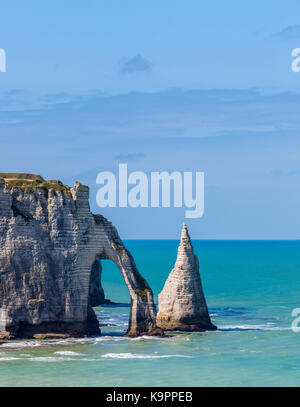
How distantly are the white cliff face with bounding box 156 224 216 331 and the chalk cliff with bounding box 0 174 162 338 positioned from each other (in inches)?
129

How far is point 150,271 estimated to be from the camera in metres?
181

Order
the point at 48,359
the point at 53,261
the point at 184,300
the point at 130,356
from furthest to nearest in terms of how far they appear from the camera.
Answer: the point at 184,300, the point at 53,261, the point at 130,356, the point at 48,359

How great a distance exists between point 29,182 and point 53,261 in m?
6.67

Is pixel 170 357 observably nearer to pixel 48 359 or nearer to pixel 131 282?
pixel 48 359

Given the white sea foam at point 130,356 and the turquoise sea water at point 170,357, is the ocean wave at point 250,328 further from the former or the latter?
the white sea foam at point 130,356

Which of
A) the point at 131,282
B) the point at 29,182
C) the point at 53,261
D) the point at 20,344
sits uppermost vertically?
the point at 29,182

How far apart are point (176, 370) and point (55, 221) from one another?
1748 cm

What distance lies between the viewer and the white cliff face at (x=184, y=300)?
78250 mm

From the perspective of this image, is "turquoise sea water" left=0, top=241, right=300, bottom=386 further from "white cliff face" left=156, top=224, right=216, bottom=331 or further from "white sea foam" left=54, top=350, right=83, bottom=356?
"white cliff face" left=156, top=224, right=216, bottom=331

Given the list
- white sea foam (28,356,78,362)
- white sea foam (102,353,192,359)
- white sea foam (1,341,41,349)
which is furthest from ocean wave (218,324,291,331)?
white sea foam (28,356,78,362)

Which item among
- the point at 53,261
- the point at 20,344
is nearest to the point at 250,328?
the point at 53,261

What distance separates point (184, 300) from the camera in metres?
78.2
